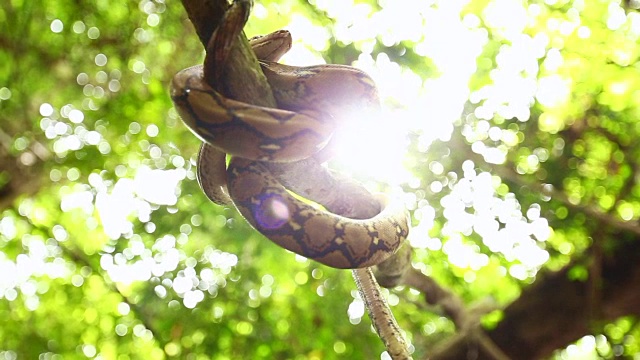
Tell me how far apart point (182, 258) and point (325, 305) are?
1406 millimetres

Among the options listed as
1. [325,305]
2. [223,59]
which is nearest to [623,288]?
[325,305]

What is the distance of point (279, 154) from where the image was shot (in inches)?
73.5

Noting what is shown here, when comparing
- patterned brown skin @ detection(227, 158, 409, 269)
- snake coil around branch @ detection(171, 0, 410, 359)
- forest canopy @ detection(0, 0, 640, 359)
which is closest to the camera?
snake coil around branch @ detection(171, 0, 410, 359)

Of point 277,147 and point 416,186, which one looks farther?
point 416,186

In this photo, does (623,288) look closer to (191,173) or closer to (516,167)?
(516,167)

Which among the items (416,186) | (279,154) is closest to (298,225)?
(279,154)

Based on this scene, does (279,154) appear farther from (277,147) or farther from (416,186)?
(416,186)

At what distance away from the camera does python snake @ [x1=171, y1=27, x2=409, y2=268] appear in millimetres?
1783

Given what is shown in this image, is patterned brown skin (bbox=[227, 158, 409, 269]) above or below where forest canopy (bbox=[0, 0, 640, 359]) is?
above

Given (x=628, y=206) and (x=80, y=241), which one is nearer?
(x=628, y=206)

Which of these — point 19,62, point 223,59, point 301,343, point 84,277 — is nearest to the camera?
point 223,59

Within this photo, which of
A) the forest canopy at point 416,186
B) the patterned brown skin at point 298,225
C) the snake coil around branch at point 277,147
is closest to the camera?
the snake coil around branch at point 277,147

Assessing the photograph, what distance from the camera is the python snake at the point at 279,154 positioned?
1.78 m

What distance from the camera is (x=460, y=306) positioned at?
4852mm
